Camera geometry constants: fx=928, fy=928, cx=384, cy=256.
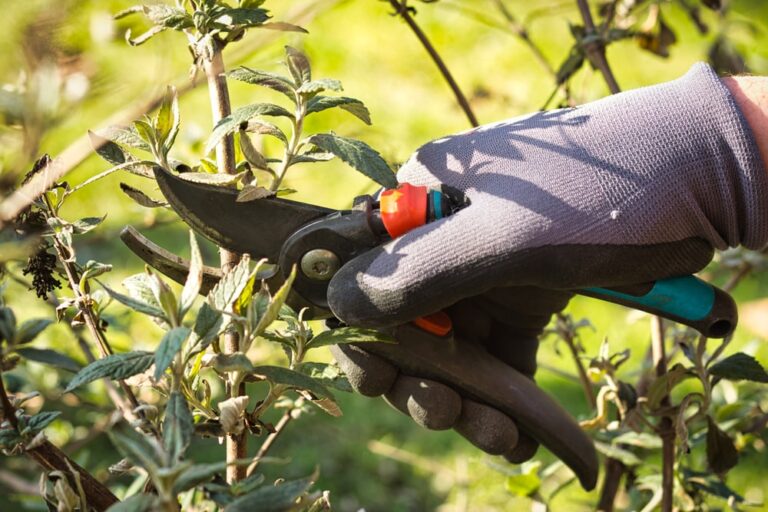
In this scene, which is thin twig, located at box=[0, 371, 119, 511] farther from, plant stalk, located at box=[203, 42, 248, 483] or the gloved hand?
the gloved hand

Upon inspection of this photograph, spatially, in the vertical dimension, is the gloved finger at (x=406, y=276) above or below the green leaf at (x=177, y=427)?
below

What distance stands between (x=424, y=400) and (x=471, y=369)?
0.13 meters

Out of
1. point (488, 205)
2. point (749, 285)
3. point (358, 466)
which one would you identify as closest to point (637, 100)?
point (488, 205)

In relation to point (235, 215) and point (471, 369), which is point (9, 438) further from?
point (471, 369)

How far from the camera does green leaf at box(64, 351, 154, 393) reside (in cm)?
100

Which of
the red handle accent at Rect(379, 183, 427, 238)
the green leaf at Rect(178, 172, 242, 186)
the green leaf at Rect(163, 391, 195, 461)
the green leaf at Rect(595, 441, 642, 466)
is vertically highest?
the green leaf at Rect(178, 172, 242, 186)

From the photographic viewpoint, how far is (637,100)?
1.47 m

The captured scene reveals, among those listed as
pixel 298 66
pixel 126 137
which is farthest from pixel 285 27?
pixel 126 137

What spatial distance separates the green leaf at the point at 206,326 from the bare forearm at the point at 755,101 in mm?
890

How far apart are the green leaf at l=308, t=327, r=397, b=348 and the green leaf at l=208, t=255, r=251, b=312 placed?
18cm

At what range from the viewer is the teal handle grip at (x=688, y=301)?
1456 millimetres

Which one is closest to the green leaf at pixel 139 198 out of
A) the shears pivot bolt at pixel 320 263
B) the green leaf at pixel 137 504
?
the shears pivot bolt at pixel 320 263

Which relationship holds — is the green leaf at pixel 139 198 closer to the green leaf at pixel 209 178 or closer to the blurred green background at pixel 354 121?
the green leaf at pixel 209 178

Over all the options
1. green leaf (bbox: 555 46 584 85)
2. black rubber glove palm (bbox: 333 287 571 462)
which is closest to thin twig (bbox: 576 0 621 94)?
green leaf (bbox: 555 46 584 85)
